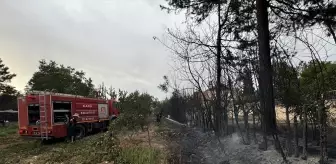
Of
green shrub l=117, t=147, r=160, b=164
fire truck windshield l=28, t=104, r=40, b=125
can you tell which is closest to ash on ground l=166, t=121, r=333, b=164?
green shrub l=117, t=147, r=160, b=164

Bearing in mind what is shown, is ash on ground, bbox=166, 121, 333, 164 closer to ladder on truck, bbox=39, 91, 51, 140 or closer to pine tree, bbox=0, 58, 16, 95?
ladder on truck, bbox=39, 91, 51, 140

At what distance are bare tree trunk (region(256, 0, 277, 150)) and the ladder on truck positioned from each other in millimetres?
13246

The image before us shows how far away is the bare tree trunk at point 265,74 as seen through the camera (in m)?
12.4

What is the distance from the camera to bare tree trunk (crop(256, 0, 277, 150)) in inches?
486

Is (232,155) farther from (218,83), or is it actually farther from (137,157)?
(218,83)

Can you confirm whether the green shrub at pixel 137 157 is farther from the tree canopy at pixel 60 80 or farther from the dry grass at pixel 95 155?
the tree canopy at pixel 60 80

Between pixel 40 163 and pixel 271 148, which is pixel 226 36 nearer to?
pixel 271 148

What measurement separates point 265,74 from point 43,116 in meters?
14.4

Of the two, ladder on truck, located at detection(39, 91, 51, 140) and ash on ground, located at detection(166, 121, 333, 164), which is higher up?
ladder on truck, located at detection(39, 91, 51, 140)

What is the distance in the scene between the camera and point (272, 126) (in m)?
12.6

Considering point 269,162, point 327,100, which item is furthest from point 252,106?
point 327,100

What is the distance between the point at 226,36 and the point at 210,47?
1421 mm

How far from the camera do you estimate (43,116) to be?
22438 mm

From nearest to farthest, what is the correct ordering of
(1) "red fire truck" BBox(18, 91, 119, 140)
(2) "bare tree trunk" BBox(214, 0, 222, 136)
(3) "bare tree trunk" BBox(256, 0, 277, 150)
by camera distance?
(3) "bare tree trunk" BBox(256, 0, 277, 150) < (2) "bare tree trunk" BBox(214, 0, 222, 136) < (1) "red fire truck" BBox(18, 91, 119, 140)
